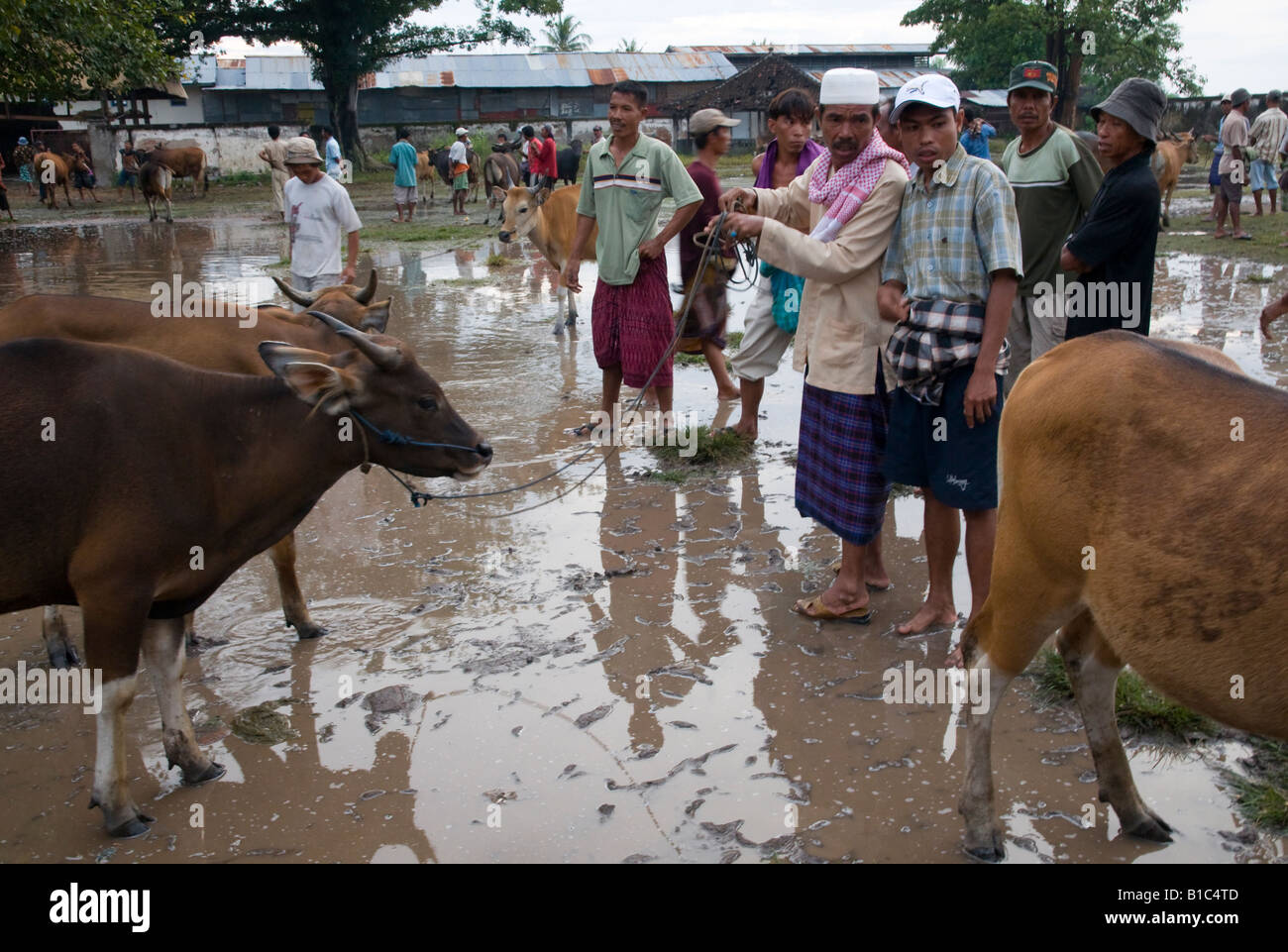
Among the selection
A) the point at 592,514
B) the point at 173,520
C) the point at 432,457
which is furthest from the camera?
the point at 592,514

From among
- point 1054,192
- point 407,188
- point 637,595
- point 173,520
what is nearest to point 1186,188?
point 407,188

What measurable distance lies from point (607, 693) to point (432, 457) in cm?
119

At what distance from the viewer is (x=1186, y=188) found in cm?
2462

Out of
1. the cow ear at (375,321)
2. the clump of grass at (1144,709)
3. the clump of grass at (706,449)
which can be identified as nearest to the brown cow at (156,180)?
the clump of grass at (706,449)

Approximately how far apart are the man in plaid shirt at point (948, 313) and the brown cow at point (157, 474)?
6.49ft

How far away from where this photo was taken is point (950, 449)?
14.2 ft

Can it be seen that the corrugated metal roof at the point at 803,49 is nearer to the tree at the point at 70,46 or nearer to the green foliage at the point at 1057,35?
the green foliage at the point at 1057,35

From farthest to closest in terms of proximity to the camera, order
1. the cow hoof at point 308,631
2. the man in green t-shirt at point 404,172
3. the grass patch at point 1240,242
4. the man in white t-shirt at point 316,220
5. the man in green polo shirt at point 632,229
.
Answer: the man in green t-shirt at point 404,172 < the grass patch at point 1240,242 < the man in white t-shirt at point 316,220 < the man in green polo shirt at point 632,229 < the cow hoof at point 308,631

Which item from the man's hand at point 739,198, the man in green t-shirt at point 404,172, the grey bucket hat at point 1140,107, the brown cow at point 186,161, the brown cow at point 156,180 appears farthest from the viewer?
the brown cow at point 186,161

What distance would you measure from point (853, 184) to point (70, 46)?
15984 mm

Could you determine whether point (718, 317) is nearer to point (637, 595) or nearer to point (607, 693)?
point (637, 595)

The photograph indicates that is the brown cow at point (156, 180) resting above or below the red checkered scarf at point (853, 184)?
above

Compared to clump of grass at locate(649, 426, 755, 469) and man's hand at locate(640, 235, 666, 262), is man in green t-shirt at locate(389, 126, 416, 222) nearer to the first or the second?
man's hand at locate(640, 235, 666, 262)

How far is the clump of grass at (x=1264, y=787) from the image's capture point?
3.32 meters
